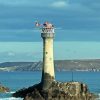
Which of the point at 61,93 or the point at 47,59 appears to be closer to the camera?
the point at 61,93

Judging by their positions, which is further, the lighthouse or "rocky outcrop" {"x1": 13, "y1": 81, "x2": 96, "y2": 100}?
the lighthouse

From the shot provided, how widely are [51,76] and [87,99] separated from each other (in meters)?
5.31

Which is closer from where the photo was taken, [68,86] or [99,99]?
[68,86]

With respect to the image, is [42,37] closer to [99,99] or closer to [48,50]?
[48,50]

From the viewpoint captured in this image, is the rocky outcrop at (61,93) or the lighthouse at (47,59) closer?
the rocky outcrop at (61,93)

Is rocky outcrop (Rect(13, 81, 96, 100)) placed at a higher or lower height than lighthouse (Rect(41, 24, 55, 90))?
lower

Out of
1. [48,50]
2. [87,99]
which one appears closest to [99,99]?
[87,99]

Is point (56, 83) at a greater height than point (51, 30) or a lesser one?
lesser

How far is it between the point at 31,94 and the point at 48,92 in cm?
205

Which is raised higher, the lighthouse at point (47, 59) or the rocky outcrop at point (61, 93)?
the lighthouse at point (47, 59)

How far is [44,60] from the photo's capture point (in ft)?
234

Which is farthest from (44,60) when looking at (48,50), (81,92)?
(81,92)

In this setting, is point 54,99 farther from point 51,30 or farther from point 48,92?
point 51,30

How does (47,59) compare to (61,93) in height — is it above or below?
above
